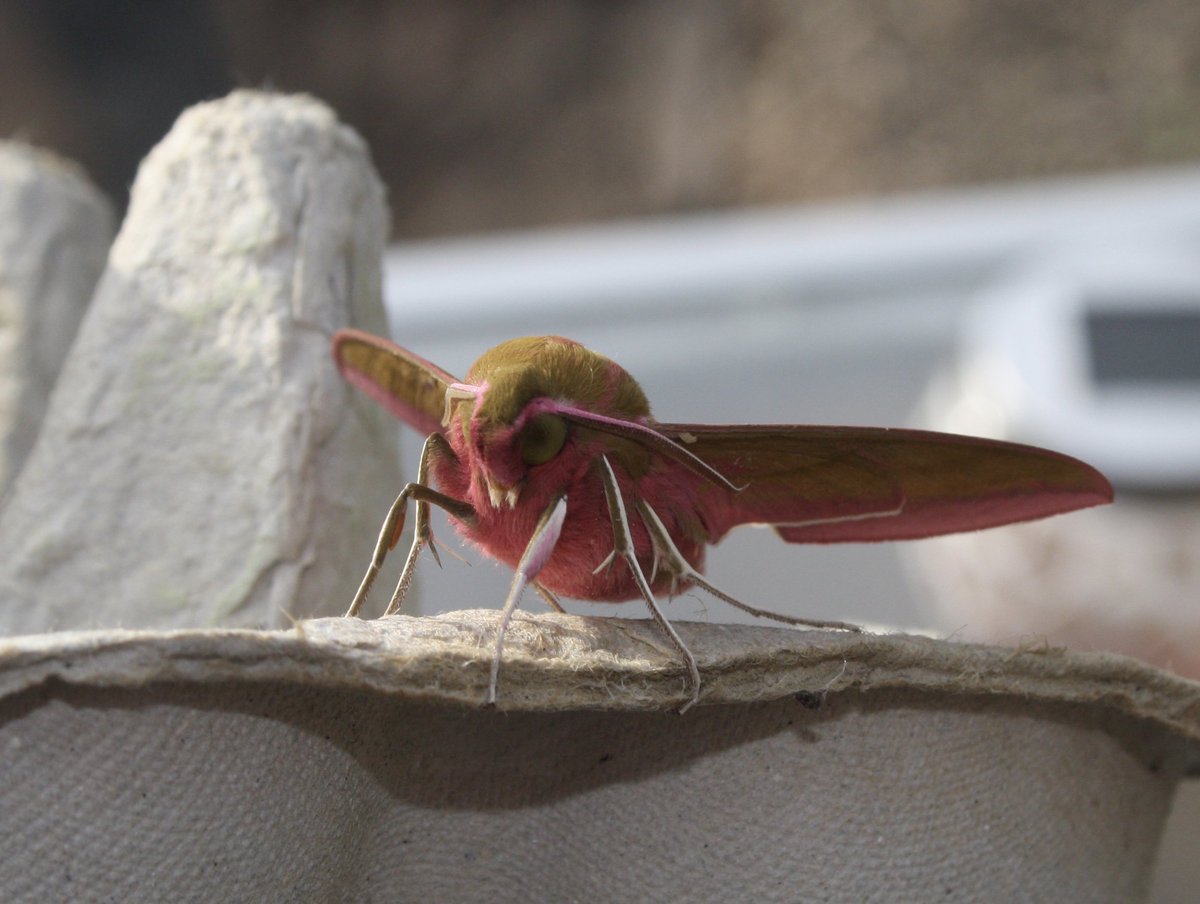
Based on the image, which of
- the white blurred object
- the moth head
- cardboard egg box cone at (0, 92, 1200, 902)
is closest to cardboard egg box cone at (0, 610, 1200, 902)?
cardboard egg box cone at (0, 92, 1200, 902)

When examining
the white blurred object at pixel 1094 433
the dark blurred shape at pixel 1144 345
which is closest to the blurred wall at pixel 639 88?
the white blurred object at pixel 1094 433

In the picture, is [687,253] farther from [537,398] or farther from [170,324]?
[537,398]

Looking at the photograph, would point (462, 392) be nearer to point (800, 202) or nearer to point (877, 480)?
point (877, 480)

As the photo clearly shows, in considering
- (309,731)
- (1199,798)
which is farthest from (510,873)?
(1199,798)

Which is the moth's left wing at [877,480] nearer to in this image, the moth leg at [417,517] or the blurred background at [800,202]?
the moth leg at [417,517]

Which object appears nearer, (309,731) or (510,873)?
(309,731)

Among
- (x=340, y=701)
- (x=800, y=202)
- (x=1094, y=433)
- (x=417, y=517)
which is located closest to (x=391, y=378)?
(x=417, y=517)
